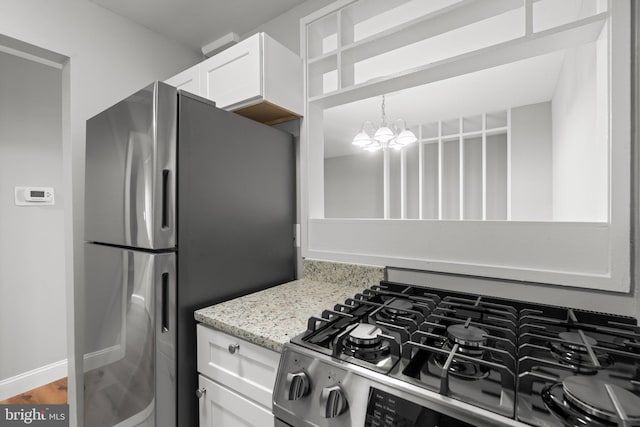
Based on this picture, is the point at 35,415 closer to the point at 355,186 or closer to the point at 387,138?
the point at 387,138

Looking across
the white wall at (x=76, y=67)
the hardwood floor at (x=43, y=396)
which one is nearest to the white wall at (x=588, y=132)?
the white wall at (x=76, y=67)

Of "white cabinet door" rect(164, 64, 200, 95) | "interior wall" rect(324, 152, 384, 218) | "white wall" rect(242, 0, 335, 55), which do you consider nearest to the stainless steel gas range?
"white cabinet door" rect(164, 64, 200, 95)

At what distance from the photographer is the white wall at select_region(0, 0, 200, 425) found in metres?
1.51

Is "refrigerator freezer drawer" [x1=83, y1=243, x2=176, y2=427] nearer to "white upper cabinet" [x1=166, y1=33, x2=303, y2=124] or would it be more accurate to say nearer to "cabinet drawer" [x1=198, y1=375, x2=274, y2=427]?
"cabinet drawer" [x1=198, y1=375, x2=274, y2=427]

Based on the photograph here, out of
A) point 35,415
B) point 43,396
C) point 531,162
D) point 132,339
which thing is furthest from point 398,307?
point 531,162

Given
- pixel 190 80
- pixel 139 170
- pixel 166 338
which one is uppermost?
pixel 190 80

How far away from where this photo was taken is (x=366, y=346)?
77 cm

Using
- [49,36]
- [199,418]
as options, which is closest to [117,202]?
[199,418]

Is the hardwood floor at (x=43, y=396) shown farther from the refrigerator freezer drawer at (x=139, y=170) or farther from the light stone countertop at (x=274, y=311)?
A: the light stone countertop at (x=274, y=311)

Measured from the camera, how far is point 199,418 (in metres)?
1.11

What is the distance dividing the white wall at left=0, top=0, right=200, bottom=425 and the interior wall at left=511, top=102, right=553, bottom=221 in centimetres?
444

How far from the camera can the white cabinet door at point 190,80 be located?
168cm

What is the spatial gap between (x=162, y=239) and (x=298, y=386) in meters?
0.70

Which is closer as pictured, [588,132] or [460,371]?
[460,371]
